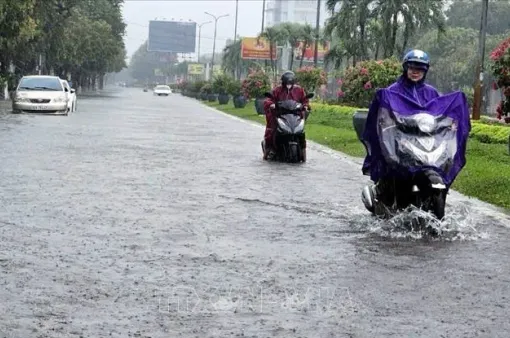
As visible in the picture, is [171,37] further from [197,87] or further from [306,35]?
[306,35]

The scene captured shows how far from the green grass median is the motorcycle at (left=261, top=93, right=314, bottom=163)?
2.81 m

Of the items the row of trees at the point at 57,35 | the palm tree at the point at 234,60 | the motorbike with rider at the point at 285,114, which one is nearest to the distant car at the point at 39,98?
the row of trees at the point at 57,35

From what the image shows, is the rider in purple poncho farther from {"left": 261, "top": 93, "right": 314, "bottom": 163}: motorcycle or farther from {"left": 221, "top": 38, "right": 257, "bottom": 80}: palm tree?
{"left": 221, "top": 38, "right": 257, "bottom": 80}: palm tree

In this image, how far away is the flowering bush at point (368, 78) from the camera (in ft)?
119

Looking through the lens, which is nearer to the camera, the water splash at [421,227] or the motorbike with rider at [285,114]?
the water splash at [421,227]

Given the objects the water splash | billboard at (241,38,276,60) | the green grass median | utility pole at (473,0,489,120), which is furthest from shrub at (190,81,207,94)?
the water splash

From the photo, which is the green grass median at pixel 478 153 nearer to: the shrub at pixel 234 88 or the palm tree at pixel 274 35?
the shrub at pixel 234 88

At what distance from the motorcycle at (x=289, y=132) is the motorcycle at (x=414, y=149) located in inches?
294

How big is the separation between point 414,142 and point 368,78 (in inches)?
1070

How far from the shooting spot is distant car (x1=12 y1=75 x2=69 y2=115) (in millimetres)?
36750

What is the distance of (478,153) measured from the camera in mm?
21938

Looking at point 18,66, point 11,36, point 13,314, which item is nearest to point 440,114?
point 13,314

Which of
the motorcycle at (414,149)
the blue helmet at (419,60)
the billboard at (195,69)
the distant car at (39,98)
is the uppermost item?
the blue helmet at (419,60)

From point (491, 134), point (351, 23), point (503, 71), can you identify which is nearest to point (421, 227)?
point (503, 71)
